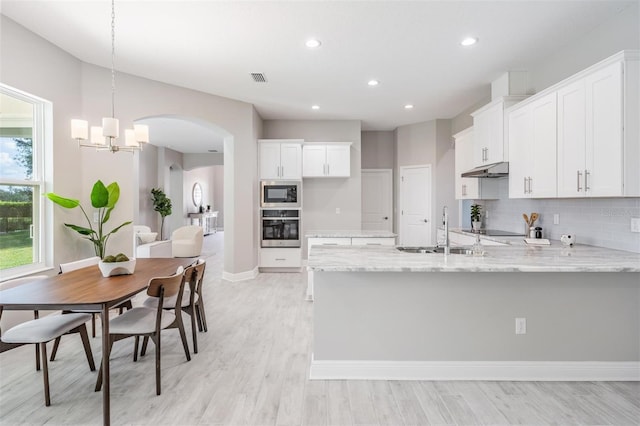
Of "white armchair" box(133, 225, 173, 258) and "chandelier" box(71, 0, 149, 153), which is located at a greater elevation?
"chandelier" box(71, 0, 149, 153)

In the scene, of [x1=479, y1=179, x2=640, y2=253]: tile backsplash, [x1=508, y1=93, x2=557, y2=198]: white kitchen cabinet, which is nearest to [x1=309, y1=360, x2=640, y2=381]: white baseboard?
[x1=479, y1=179, x2=640, y2=253]: tile backsplash

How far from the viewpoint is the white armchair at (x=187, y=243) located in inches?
292

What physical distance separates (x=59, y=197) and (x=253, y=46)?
8.51 feet

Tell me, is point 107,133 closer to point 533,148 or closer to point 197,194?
point 533,148

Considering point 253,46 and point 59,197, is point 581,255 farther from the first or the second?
point 59,197

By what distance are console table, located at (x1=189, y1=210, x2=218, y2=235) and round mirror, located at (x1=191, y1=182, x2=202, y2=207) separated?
1.92 feet

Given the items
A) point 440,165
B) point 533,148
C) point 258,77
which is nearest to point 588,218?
point 533,148

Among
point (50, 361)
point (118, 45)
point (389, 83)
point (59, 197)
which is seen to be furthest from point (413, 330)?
point (118, 45)

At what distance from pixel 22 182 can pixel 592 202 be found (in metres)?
5.59

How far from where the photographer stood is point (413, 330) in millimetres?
2510

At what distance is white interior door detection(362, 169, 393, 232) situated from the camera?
7.51 m

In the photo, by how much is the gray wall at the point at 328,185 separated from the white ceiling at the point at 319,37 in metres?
1.62

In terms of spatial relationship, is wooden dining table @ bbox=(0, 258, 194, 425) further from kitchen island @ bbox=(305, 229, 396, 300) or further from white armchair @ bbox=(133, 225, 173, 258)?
white armchair @ bbox=(133, 225, 173, 258)

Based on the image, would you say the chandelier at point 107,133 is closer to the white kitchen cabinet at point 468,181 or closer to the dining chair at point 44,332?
the dining chair at point 44,332
